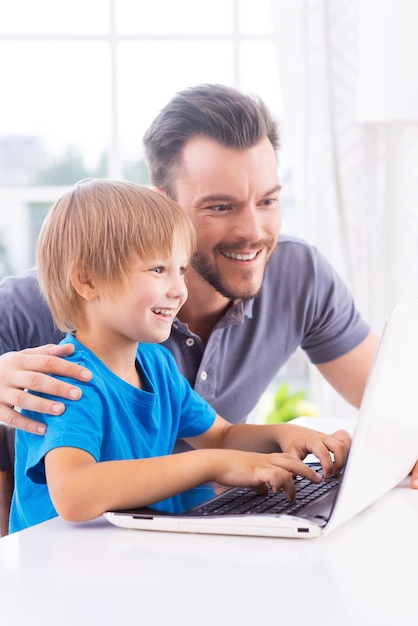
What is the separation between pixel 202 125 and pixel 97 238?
1.89ft

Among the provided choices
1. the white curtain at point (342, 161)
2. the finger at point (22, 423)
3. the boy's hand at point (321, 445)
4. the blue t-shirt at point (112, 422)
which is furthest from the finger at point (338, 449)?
the white curtain at point (342, 161)

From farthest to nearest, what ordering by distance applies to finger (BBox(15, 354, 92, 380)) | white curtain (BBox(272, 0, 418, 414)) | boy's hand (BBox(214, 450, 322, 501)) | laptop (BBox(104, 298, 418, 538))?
white curtain (BBox(272, 0, 418, 414)) → finger (BBox(15, 354, 92, 380)) → boy's hand (BBox(214, 450, 322, 501)) → laptop (BBox(104, 298, 418, 538))

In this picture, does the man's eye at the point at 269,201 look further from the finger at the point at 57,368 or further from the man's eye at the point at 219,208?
the finger at the point at 57,368

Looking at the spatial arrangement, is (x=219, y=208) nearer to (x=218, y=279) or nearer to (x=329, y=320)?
(x=218, y=279)

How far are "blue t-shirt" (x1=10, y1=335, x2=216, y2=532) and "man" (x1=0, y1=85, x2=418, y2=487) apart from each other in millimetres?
329

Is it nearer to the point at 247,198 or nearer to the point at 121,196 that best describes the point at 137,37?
the point at 247,198

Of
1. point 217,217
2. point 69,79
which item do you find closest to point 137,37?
point 69,79

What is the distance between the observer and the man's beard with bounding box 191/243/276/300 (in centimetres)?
166

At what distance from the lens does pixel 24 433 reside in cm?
110

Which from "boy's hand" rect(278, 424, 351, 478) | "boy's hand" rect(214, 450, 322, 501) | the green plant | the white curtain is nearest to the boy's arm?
"boy's hand" rect(214, 450, 322, 501)

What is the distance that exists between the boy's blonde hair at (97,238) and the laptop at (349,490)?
32 cm

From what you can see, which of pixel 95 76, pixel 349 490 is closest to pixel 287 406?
pixel 95 76

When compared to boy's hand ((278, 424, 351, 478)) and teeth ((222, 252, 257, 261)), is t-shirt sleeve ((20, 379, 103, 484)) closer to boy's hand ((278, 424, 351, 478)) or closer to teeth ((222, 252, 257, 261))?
boy's hand ((278, 424, 351, 478))

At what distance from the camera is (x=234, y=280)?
165cm
